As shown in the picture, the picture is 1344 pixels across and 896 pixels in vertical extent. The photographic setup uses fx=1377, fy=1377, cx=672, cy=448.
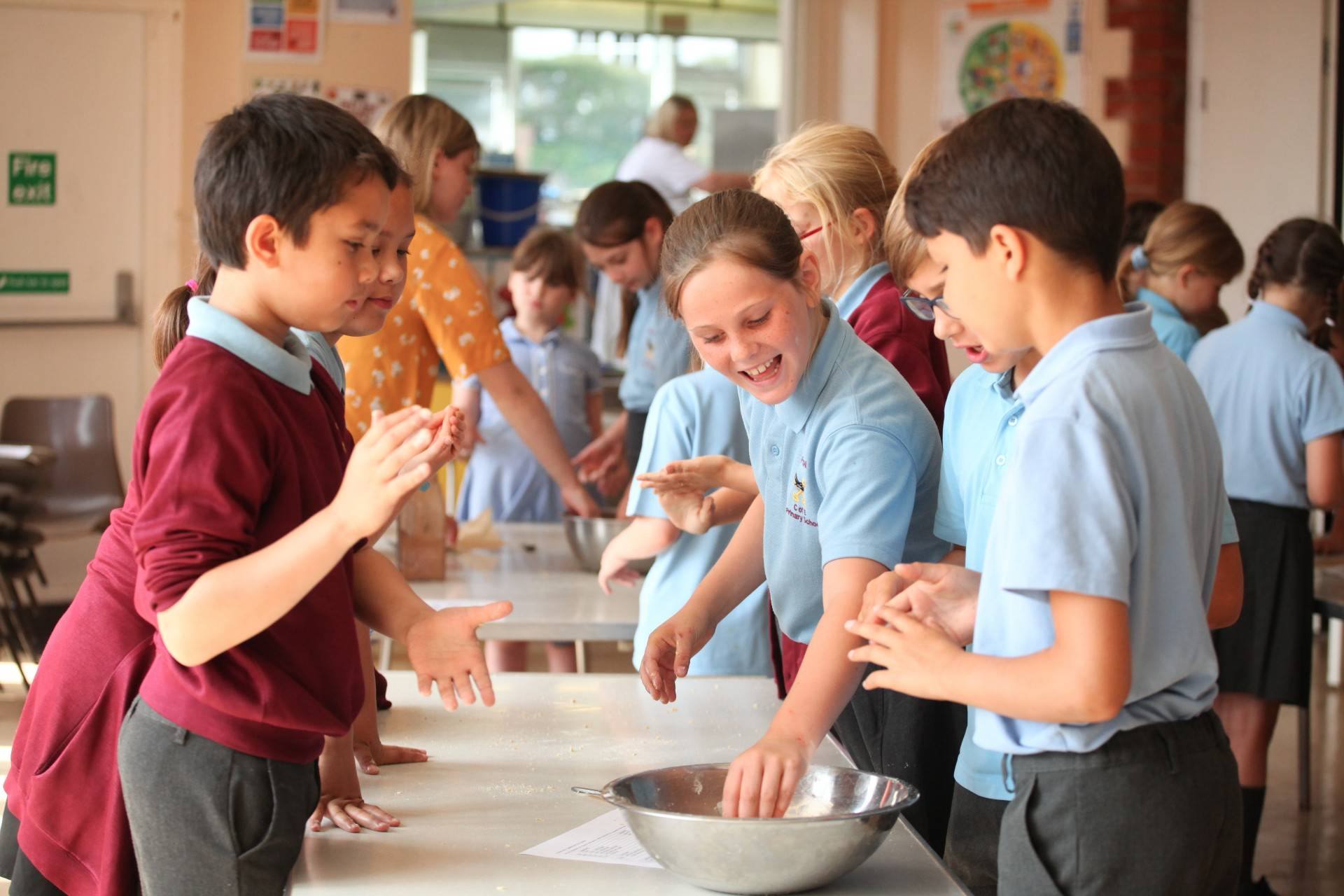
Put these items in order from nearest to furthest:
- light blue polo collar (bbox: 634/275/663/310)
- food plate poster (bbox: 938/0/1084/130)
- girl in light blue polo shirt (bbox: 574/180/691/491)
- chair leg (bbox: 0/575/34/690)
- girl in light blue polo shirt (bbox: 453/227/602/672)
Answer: girl in light blue polo shirt (bbox: 574/180/691/491)
light blue polo collar (bbox: 634/275/663/310)
girl in light blue polo shirt (bbox: 453/227/602/672)
chair leg (bbox: 0/575/34/690)
food plate poster (bbox: 938/0/1084/130)

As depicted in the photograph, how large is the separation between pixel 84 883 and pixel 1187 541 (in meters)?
1.05

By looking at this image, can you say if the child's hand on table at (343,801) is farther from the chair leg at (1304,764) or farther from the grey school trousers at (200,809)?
the chair leg at (1304,764)

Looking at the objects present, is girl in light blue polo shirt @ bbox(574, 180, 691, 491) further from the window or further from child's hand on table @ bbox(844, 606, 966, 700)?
the window

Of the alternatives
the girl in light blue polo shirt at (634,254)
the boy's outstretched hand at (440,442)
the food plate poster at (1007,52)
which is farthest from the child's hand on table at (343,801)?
the food plate poster at (1007,52)

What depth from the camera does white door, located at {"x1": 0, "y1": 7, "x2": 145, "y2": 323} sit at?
18.6ft

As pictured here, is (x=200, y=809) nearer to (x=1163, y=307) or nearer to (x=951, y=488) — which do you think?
(x=951, y=488)

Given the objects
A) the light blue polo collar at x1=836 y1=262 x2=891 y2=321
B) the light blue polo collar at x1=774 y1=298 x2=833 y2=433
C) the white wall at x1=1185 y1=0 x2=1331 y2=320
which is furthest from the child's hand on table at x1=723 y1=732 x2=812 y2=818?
the white wall at x1=1185 y1=0 x2=1331 y2=320

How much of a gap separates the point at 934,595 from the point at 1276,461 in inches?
88.2

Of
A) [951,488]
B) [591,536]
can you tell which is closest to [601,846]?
[951,488]

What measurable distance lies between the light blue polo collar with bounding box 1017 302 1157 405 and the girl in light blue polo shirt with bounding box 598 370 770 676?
1201 millimetres

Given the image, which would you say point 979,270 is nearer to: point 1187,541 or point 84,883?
point 1187,541

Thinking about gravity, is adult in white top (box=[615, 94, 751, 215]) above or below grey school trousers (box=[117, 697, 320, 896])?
above

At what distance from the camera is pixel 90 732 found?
1.31m

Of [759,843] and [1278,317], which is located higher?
[1278,317]
